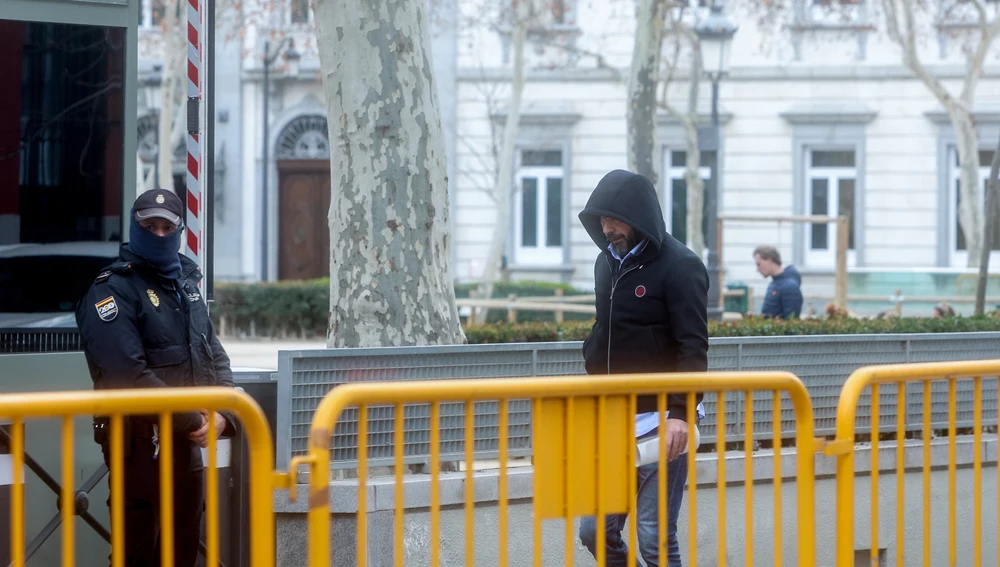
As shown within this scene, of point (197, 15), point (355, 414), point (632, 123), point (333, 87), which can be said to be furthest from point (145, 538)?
point (632, 123)

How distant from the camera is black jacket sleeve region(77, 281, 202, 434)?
466cm

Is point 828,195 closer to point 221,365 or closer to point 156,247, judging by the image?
point 221,365

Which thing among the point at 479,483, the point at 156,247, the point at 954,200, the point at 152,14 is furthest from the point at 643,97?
the point at 152,14

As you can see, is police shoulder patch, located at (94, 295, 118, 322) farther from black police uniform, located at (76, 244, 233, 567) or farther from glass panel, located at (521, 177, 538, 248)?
glass panel, located at (521, 177, 538, 248)

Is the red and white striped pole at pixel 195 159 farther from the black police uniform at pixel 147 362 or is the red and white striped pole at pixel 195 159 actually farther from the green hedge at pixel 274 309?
the green hedge at pixel 274 309

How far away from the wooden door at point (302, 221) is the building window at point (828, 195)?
10864mm

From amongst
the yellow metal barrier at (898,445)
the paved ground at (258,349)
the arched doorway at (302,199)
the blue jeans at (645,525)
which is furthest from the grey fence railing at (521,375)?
the arched doorway at (302,199)

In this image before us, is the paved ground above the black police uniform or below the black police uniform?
below

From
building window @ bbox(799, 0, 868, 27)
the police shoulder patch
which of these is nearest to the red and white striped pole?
the police shoulder patch

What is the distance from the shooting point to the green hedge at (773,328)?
8445 millimetres

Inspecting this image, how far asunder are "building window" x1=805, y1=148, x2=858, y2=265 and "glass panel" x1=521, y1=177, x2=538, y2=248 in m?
5.91

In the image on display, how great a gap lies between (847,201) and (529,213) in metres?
6.92

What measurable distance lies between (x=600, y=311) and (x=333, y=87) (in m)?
2.67

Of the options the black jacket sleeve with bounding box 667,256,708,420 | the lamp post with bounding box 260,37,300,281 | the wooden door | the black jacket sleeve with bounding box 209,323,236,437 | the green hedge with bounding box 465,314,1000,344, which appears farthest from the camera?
the wooden door
